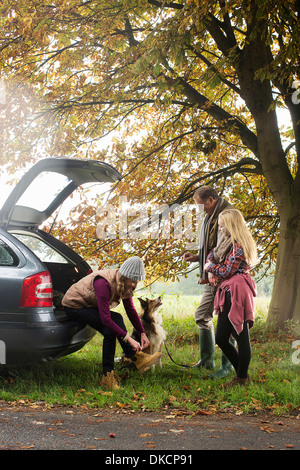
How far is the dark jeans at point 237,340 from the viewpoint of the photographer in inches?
183

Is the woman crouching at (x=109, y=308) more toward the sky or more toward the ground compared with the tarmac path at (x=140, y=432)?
more toward the sky

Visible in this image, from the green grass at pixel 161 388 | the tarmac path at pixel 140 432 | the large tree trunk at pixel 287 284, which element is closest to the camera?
the tarmac path at pixel 140 432

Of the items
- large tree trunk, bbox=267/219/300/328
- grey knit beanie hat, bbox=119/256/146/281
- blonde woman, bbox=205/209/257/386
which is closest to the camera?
blonde woman, bbox=205/209/257/386

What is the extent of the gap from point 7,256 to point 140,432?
231 cm

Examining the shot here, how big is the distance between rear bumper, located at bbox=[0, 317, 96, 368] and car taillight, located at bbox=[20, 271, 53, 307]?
194 millimetres

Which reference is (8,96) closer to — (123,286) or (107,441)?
(123,286)

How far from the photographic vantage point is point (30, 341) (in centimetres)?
451

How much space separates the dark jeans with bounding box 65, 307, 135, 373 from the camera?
4.88 meters

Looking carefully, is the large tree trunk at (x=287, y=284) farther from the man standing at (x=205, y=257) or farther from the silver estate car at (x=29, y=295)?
the silver estate car at (x=29, y=295)

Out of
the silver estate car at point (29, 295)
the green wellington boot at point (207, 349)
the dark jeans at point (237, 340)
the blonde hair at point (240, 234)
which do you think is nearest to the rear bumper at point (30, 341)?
the silver estate car at point (29, 295)

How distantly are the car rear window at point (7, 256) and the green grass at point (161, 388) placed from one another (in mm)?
1309

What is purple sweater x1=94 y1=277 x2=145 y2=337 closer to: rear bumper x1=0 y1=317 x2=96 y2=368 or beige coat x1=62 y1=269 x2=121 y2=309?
beige coat x1=62 y1=269 x2=121 y2=309

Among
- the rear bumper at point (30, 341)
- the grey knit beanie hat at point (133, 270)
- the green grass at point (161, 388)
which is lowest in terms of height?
the green grass at point (161, 388)

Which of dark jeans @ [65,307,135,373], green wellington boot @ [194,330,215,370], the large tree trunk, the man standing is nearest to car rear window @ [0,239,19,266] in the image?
dark jeans @ [65,307,135,373]
